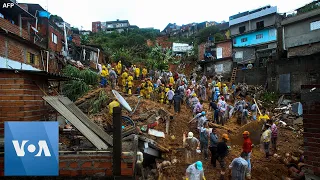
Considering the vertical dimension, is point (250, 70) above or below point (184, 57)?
below

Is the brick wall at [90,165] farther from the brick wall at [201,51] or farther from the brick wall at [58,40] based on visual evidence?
the brick wall at [201,51]

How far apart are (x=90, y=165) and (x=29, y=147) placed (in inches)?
38.8

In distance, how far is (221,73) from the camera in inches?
1284

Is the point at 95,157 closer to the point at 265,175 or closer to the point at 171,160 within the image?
the point at 171,160

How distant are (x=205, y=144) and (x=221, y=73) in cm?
2375

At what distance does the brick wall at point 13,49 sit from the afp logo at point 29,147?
12.7 m

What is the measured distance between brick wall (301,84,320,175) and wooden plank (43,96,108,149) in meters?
3.63

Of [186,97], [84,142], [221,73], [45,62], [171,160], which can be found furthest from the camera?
[221,73]

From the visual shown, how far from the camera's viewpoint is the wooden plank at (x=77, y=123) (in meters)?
4.43

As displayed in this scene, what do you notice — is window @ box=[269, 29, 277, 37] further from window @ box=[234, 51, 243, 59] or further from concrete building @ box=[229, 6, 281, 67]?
window @ box=[234, 51, 243, 59]

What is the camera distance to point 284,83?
79.9 ft

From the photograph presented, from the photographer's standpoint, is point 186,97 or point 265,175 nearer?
point 265,175

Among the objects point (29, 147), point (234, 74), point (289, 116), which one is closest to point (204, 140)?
point (29, 147)

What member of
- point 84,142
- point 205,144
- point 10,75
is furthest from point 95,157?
point 205,144
